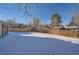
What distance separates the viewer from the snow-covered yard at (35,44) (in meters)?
2.44

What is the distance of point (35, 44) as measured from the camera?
2.46 metres

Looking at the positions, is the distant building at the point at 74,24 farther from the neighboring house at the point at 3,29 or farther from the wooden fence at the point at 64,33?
the neighboring house at the point at 3,29

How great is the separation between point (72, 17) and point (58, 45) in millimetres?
323

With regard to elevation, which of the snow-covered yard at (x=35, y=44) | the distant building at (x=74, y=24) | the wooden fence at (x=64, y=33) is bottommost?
the snow-covered yard at (x=35, y=44)

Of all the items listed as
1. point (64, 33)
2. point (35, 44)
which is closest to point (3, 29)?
point (35, 44)

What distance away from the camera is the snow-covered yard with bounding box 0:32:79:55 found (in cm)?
244

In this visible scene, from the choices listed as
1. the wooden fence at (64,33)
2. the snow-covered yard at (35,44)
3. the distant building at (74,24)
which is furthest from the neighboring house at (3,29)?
the distant building at (74,24)

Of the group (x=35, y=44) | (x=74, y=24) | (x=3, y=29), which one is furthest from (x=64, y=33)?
(x=3, y=29)

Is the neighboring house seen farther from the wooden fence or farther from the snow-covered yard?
the wooden fence

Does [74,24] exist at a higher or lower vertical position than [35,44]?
higher

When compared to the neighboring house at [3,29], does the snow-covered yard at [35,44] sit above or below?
below

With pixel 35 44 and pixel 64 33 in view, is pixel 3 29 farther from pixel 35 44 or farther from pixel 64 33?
pixel 64 33

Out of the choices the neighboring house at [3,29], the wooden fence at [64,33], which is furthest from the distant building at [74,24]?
the neighboring house at [3,29]
